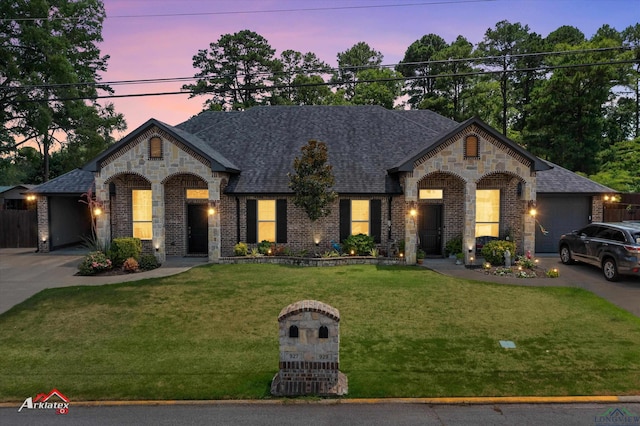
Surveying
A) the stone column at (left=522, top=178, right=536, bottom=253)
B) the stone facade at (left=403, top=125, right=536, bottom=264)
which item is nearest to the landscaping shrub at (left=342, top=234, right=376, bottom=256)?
the stone facade at (left=403, top=125, right=536, bottom=264)

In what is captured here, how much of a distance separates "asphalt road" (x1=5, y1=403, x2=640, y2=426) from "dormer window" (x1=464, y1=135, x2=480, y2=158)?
464 inches

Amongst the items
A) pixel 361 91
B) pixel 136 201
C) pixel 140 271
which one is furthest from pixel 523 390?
pixel 361 91

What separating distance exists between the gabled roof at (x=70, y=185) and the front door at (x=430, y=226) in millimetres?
16982

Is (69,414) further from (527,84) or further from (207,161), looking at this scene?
(527,84)

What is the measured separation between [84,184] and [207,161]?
874 centimetres

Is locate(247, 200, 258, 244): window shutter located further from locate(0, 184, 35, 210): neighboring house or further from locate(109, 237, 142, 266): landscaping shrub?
locate(0, 184, 35, 210): neighboring house

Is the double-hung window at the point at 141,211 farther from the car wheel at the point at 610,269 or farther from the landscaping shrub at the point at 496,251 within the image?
the car wheel at the point at 610,269

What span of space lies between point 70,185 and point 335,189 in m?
14.7

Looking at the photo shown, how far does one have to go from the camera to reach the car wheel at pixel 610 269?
43.2 feet

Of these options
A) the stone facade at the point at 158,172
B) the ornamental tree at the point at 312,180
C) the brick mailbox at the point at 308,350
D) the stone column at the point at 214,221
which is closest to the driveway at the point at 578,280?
the ornamental tree at the point at 312,180

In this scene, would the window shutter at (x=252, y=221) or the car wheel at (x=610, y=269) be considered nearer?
the car wheel at (x=610, y=269)

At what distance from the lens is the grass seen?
21.8 ft

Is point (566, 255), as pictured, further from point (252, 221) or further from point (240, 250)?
point (240, 250)

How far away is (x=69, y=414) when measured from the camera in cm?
583
